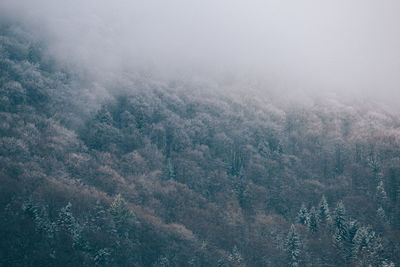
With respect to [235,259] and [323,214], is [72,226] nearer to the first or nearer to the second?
[235,259]

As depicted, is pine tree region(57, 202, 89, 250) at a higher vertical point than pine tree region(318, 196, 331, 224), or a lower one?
lower

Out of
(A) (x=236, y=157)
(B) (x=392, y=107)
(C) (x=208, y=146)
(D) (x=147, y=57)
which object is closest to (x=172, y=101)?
(C) (x=208, y=146)

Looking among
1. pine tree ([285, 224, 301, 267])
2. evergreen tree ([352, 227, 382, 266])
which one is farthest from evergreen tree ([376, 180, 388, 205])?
pine tree ([285, 224, 301, 267])

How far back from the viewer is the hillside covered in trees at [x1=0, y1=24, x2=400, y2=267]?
53.9 meters

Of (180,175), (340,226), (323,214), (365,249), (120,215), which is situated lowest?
(180,175)

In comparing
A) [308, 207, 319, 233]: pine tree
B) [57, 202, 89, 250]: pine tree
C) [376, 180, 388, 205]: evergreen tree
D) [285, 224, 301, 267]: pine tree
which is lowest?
[57, 202, 89, 250]: pine tree

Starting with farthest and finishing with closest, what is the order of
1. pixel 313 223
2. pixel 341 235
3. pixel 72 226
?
pixel 313 223 → pixel 341 235 → pixel 72 226

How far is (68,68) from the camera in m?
98.2

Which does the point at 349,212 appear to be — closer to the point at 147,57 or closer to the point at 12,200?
the point at 12,200

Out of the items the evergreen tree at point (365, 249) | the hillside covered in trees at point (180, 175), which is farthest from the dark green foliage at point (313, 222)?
the evergreen tree at point (365, 249)

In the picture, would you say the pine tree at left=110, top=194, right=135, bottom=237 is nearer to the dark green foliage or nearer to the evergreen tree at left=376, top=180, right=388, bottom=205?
the dark green foliage

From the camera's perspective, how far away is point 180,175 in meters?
80.7

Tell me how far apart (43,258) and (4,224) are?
24.9 feet

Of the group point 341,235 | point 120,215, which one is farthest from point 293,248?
point 120,215
